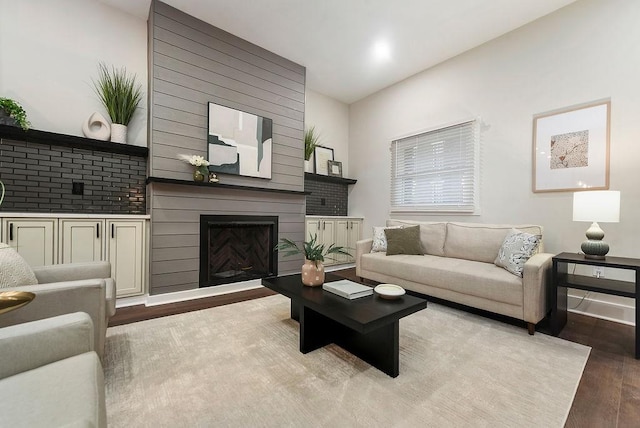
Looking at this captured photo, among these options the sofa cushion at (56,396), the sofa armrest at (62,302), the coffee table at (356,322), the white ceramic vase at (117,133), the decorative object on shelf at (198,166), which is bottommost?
the coffee table at (356,322)

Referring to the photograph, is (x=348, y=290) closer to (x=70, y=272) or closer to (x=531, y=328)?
(x=531, y=328)

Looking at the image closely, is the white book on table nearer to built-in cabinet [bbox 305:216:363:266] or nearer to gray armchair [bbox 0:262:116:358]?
gray armchair [bbox 0:262:116:358]

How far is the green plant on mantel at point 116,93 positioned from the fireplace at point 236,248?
1.37 m

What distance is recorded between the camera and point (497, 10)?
292 cm

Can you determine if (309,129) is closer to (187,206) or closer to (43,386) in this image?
(187,206)

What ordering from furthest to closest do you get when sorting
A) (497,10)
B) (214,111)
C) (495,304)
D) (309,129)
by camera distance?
(309,129)
(214,111)
(497,10)
(495,304)

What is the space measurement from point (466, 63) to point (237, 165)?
3.35m

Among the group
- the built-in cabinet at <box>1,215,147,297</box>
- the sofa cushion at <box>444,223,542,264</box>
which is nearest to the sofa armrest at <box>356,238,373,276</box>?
the sofa cushion at <box>444,223,542,264</box>

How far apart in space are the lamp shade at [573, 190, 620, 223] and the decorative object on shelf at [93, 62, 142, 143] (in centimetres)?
444

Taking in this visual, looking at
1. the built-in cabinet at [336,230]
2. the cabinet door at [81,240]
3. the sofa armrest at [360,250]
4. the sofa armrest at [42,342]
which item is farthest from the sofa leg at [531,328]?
the cabinet door at [81,240]

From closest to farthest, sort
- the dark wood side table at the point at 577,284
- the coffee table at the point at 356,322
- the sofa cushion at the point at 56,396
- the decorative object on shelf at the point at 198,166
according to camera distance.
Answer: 1. the sofa cushion at the point at 56,396
2. the coffee table at the point at 356,322
3. the dark wood side table at the point at 577,284
4. the decorative object on shelf at the point at 198,166

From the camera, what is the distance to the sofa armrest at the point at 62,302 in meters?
1.27

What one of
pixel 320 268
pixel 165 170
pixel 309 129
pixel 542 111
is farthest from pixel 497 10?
pixel 165 170

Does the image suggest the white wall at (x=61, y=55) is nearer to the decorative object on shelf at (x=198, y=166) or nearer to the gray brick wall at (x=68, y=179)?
the gray brick wall at (x=68, y=179)
